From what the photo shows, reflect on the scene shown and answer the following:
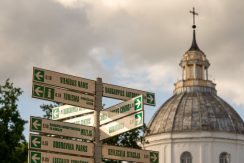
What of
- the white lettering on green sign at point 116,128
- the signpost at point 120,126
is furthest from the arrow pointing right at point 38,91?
the white lettering on green sign at point 116,128

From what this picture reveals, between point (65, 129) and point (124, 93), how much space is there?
197 centimetres

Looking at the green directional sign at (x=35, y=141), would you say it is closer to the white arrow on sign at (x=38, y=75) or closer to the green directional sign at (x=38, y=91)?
the green directional sign at (x=38, y=91)

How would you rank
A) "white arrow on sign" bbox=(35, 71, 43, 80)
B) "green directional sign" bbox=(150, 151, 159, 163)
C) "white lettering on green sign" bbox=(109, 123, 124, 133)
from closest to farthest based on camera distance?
1. "white arrow on sign" bbox=(35, 71, 43, 80)
2. "white lettering on green sign" bbox=(109, 123, 124, 133)
3. "green directional sign" bbox=(150, 151, 159, 163)

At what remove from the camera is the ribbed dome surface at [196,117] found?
241 ft

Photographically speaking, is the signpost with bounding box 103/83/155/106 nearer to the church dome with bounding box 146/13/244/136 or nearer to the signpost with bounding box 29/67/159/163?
the signpost with bounding box 29/67/159/163

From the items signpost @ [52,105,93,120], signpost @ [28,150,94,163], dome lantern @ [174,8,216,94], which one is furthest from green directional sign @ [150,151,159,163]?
dome lantern @ [174,8,216,94]

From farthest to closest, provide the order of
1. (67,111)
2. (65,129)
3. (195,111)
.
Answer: (195,111) → (67,111) → (65,129)

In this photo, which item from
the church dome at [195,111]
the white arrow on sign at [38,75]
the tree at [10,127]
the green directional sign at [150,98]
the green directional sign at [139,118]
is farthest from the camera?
the church dome at [195,111]

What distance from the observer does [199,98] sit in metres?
76.9

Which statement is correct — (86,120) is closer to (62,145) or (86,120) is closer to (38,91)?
(62,145)

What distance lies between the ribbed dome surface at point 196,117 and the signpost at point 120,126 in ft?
177

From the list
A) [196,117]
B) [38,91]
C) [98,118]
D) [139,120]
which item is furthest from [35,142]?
[196,117]

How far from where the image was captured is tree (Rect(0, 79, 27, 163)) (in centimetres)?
2877

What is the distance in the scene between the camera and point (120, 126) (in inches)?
766
